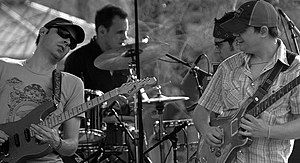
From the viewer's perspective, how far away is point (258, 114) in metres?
4.13

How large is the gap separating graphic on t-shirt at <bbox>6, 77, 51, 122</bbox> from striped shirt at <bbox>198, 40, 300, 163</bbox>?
120cm

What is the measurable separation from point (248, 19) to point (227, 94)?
48 centimetres

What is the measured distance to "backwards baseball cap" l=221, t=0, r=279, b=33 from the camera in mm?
4219

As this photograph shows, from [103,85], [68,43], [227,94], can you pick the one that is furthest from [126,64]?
[227,94]

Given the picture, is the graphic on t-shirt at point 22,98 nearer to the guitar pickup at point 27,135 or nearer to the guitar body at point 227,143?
the guitar pickup at point 27,135

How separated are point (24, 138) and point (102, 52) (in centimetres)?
234

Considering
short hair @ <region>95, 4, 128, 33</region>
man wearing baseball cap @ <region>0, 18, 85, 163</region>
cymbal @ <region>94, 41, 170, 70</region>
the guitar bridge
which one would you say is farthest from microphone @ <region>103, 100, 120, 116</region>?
the guitar bridge

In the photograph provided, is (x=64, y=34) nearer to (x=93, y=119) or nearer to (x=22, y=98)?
(x=22, y=98)

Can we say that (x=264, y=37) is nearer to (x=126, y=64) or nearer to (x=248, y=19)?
(x=248, y=19)

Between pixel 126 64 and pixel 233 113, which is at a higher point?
pixel 126 64

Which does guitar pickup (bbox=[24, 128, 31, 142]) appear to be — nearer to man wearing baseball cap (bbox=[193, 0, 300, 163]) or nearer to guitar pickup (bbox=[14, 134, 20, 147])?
guitar pickup (bbox=[14, 134, 20, 147])

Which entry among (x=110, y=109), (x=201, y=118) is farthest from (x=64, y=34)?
(x=110, y=109)

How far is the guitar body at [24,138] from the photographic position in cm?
457

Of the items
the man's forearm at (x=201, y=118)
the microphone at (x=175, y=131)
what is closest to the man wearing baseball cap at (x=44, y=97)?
the man's forearm at (x=201, y=118)
